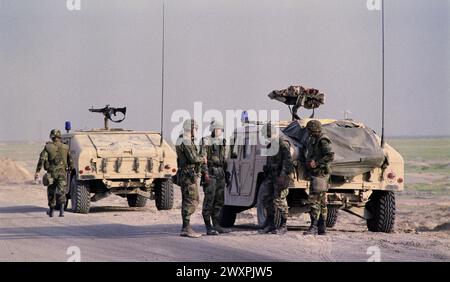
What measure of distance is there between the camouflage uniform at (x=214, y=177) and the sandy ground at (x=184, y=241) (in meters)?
0.45

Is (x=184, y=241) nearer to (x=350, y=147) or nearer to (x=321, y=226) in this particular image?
(x=321, y=226)

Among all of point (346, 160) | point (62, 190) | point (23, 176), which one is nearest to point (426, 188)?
point (23, 176)

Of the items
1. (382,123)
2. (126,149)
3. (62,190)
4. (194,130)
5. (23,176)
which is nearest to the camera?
(194,130)

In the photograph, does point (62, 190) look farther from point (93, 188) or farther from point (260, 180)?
point (260, 180)

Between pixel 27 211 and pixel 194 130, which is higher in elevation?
pixel 194 130

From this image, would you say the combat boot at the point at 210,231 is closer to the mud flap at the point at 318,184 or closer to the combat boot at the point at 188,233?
the combat boot at the point at 188,233

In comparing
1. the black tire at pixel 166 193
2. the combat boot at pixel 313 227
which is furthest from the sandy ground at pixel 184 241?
the black tire at pixel 166 193

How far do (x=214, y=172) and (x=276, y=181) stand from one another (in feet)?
3.10

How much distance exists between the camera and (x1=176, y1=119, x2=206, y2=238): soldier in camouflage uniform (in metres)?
15.8

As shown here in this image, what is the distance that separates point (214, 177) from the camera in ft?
53.7

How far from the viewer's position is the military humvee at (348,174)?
656 inches

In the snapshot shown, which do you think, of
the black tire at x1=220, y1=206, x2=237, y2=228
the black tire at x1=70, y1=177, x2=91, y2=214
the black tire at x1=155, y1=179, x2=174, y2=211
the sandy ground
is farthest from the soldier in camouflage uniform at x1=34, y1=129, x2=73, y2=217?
the black tire at x1=220, y1=206, x2=237, y2=228
